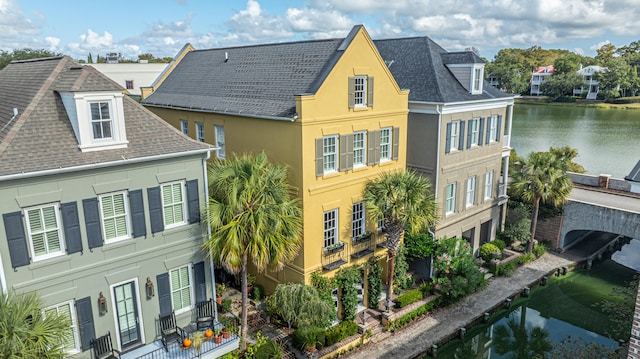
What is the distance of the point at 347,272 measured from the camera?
63.9ft

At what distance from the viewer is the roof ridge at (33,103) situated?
12.5 m

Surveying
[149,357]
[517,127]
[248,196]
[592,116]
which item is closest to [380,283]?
[248,196]

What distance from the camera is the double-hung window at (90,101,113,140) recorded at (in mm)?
13656

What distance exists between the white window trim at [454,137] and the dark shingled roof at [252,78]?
827cm

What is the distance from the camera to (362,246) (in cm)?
2059

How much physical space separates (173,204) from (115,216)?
77.2 inches

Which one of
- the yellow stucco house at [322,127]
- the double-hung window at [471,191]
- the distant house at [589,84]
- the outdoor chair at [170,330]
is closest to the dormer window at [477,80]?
the double-hung window at [471,191]

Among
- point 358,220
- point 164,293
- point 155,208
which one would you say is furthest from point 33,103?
point 358,220

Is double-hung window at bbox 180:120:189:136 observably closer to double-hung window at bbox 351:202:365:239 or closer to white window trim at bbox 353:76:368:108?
white window trim at bbox 353:76:368:108

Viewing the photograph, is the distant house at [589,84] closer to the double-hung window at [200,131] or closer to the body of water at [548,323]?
the body of water at [548,323]

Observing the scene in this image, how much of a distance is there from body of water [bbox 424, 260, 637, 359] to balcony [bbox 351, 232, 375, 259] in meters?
5.23

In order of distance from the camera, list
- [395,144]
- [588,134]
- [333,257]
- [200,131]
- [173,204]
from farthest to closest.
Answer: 1. [588,134]
2. [200,131]
3. [395,144]
4. [333,257]
5. [173,204]

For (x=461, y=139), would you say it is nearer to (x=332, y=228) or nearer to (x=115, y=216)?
(x=332, y=228)

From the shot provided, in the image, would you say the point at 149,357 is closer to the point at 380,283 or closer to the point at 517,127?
the point at 380,283
